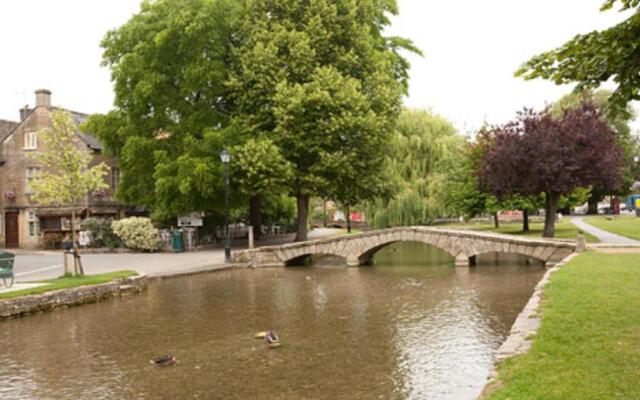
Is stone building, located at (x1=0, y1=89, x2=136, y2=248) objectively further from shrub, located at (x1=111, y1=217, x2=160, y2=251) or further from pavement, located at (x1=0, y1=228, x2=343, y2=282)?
shrub, located at (x1=111, y1=217, x2=160, y2=251)

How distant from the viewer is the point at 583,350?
8305 mm

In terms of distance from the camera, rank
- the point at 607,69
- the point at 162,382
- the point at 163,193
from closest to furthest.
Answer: the point at 607,69 → the point at 162,382 → the point at 163,193

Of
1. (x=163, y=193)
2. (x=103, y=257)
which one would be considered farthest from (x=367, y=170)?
(x=103, y=257)

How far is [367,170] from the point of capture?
3269cm

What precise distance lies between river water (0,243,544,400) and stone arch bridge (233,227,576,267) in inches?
85.1

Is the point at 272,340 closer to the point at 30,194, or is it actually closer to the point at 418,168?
the point at 418,168

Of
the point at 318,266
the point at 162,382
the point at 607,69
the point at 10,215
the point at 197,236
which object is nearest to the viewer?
the point at 607,69

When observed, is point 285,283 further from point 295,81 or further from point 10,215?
point 10,215

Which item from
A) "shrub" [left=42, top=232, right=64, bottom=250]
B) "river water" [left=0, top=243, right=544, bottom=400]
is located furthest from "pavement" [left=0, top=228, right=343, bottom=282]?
"river water" [left=0, top=243, right=544, bottom=400]

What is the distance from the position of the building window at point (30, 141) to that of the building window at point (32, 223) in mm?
4298

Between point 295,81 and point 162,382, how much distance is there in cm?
2290

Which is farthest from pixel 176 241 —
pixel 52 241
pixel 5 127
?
pixel 5 127

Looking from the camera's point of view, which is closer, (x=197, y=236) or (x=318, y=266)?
(x=318, y=266)

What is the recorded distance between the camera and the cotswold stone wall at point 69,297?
16438 millimetres
